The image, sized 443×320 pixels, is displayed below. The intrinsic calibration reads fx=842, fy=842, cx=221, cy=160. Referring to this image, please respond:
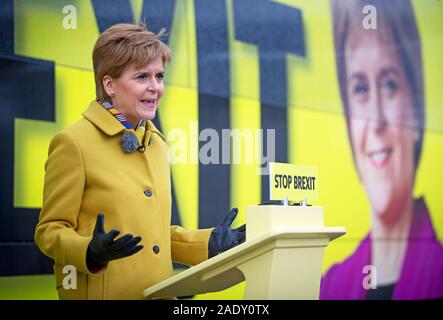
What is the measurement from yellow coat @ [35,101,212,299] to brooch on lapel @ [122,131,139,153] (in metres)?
0.02

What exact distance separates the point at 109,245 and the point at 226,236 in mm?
604

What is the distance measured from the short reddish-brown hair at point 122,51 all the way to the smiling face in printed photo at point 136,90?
18 mm

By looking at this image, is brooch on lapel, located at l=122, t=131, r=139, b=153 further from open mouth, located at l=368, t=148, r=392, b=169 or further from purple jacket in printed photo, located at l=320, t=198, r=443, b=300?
open mouth, located at l=368, t=148, r=392, b=169

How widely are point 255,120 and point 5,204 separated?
1266mm

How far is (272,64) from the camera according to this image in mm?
3920

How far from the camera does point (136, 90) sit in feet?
8.86

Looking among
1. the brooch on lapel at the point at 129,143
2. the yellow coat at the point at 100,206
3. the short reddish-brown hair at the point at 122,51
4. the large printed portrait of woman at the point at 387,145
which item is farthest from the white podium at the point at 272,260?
the large printed portrait of woman at the point at 387,145

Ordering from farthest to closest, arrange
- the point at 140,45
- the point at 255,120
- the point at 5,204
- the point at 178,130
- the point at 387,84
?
1. the point at 387,84
2. the point at 255,120
3. the point at 178,130
4. the point at 5,204
5. the point at 140,45

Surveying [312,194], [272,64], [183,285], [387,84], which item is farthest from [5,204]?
[387,84]

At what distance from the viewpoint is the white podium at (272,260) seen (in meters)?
2.33

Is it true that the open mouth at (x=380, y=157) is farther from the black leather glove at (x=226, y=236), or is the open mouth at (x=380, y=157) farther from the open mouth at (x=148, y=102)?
the open mouth at (x=148, y=102)

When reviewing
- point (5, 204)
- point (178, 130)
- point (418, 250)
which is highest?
point (178, 130)

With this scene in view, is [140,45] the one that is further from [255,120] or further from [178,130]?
[255,120]

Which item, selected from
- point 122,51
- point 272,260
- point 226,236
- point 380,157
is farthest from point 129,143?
point 380,157
